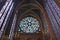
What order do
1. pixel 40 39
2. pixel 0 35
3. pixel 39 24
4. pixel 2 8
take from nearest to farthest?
pixel 0 35 → pixel 2 8 → pixel 40 39 → pixel 39 24

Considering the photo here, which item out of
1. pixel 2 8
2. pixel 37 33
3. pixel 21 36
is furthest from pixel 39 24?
pixel 2 8

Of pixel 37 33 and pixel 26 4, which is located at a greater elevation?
pixel 26 4

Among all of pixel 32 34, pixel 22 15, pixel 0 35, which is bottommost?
pixel 0 35

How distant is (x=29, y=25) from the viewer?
1189 cm

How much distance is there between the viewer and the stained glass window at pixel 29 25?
450 inches

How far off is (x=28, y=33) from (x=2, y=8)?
517 centimetres

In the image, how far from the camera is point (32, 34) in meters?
11.0

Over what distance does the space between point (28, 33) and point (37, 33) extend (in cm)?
64

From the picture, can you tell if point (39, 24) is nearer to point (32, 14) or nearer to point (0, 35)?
point (32, 14)

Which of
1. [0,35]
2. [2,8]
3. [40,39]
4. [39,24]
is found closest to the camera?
[0,35]

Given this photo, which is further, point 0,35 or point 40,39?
point 40,39

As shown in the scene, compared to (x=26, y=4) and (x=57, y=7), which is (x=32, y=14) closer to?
(x=26, y=4)

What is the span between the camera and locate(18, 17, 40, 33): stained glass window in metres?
11.4

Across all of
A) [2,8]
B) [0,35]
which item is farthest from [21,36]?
[0,35]
